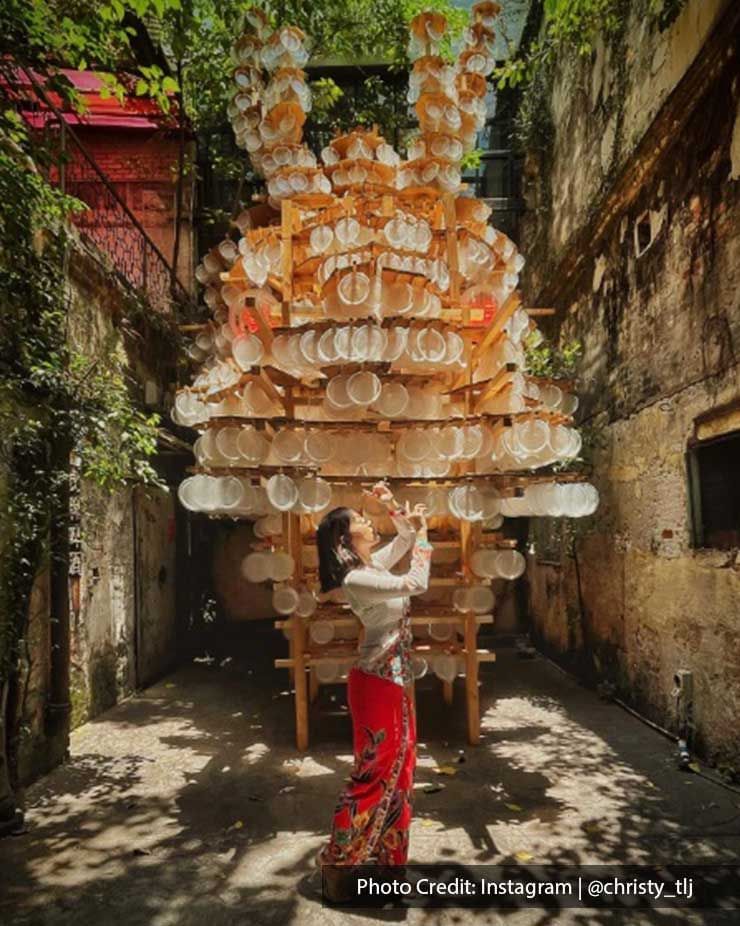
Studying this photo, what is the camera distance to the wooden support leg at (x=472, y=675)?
209 inches

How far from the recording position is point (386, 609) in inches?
131

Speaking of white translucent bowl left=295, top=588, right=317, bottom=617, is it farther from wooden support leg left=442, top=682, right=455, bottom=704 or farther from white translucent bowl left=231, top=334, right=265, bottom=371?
wooden support leg left=442, top=682, right=455, bottom=704

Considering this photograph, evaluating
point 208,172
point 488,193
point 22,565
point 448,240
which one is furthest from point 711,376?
point 208,172

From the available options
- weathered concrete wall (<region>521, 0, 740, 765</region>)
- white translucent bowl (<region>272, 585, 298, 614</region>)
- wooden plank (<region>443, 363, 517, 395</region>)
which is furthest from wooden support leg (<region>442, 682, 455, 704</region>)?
wooden plank (<region>443, 363, 517, 395</region>)

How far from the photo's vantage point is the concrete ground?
3191 mm

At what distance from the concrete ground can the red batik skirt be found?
10.7 inches

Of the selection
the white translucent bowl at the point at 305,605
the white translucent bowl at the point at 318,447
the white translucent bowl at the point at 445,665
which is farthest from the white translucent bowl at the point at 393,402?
the white translucent bowl at the point at 445,665

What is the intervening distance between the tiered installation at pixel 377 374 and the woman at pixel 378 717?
1226mm

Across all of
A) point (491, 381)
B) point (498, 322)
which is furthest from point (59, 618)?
point (498, 322)

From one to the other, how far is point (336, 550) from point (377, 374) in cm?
151

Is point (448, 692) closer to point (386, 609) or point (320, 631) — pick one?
point (320, 631)

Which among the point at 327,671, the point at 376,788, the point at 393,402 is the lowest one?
the point at 376,788

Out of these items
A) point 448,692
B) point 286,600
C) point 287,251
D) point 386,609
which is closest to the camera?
point 386,609

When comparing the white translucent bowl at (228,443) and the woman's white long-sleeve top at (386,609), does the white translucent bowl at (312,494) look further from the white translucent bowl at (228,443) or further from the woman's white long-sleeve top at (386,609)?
the woman's white long-sleeve top at (386,609)
